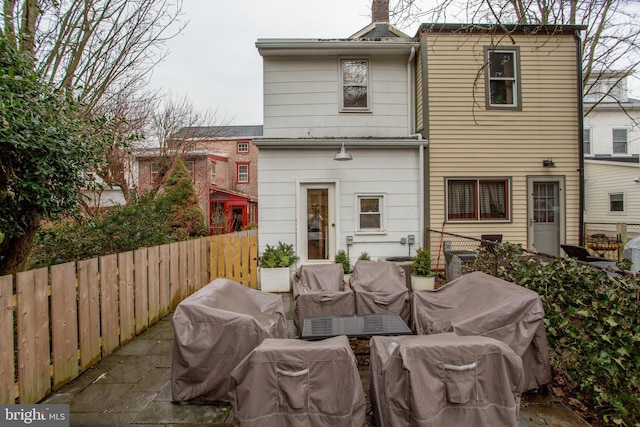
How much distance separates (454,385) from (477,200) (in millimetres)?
6959

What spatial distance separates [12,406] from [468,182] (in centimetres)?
863

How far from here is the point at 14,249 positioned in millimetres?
3727

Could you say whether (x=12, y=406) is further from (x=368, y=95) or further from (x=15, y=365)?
(x=368, y=95)

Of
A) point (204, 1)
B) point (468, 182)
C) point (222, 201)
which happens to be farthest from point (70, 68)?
point (222, 201)

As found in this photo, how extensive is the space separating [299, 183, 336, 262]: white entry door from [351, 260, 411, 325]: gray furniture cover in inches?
124

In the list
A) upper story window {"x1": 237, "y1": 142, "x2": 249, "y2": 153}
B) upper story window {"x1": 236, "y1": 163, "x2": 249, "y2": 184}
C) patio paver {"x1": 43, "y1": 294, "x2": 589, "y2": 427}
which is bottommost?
patio paver {"x1": 43, "y1": 294, "x2": 589, "y2": 427}

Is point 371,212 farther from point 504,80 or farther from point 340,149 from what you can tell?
point 504,80

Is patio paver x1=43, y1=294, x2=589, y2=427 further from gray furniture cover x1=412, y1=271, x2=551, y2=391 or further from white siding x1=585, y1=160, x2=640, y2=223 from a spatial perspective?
white siding x1=585, y1=160, x2=640, y2=223

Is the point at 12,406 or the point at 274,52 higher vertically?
the point at 274,52

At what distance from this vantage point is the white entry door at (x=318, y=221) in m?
8.14

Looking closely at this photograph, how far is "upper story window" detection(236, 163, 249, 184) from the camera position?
25.1 m

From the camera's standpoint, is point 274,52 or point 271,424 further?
point 274,52

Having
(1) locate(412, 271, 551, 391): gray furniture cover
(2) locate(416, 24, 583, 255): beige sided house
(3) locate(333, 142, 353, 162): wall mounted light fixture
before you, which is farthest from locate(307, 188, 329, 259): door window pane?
(1) locate(412, 271, 551, 391): gray furniture cover

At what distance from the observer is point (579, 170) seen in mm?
8211
